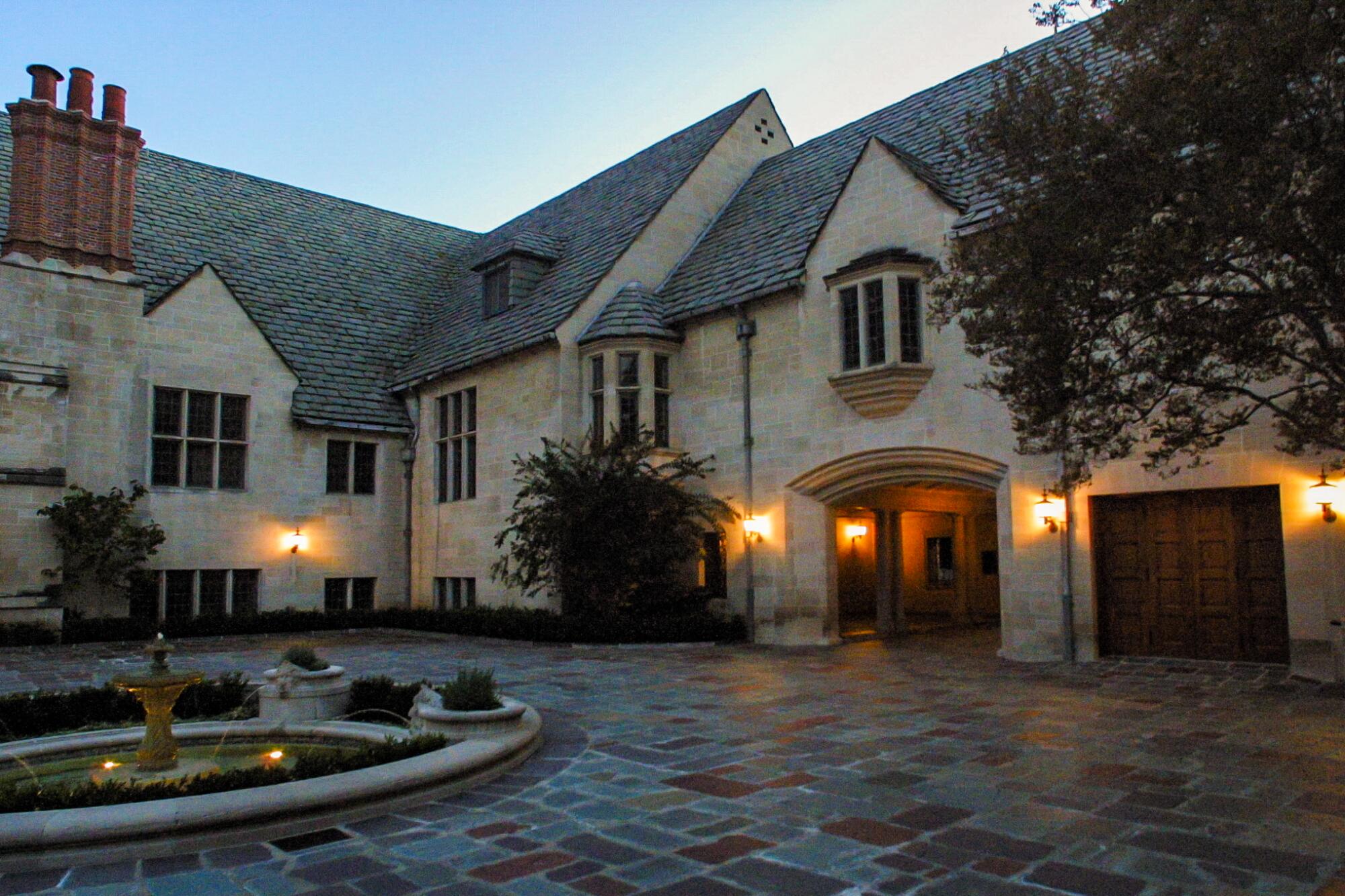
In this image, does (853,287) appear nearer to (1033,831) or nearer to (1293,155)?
(1293,155)

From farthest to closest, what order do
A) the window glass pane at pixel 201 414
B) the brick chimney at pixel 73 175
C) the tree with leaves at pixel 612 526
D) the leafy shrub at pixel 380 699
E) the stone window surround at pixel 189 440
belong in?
the window glass pane at pixel 201 414
the stone window surround at pixel 189 440
the brick chimney at pixel 73 175
the tree with leaves at pixel 612 526
the leafy shrub at pixel 380 699

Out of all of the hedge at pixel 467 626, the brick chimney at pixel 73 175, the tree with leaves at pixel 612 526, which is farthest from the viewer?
the brick chimney at pixel 73 175

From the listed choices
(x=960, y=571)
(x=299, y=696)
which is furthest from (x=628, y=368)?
(x=299, y=696)

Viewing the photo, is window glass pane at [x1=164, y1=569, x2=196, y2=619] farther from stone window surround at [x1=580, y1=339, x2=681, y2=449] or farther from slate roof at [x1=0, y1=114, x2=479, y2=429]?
stone window surround at [x1=580, y1=339, x2=681, y2=449]

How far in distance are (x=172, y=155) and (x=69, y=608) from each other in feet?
48.7

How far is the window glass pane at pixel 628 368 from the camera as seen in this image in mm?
21000

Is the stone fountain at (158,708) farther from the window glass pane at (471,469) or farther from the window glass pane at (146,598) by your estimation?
the window glass pane at (471,469)

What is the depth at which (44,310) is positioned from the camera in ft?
66.9

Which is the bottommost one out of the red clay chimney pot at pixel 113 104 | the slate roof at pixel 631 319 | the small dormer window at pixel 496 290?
the slate roof at pixel 631 319

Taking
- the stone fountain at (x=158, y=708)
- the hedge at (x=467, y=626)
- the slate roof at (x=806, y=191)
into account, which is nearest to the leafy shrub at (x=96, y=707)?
the stone fountain at (x=158, y=708)

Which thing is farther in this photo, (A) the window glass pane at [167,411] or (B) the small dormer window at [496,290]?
(B) the small dormer window at [496,290]

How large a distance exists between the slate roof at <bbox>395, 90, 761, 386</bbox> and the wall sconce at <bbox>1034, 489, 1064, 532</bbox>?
439 inches

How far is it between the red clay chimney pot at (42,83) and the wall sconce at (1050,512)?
70.1 ft

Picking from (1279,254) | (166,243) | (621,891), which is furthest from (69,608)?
(1279,254)
